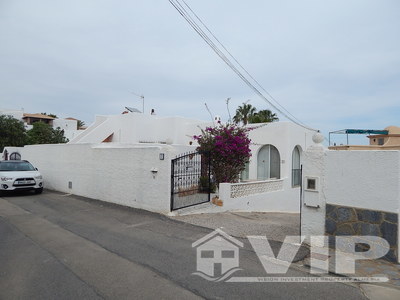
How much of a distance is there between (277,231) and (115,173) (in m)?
6.72

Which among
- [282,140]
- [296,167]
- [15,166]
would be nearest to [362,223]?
[282,140]

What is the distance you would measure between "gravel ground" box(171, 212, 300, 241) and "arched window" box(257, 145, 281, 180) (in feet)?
22.6

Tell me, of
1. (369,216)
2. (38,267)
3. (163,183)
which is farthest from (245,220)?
(38,267)

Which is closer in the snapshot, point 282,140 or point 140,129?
point 282,140

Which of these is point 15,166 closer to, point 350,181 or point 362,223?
point 350,181

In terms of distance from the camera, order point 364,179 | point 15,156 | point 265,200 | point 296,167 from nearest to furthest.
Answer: point 364,179, point 265,200, point 296,167, point 15,156

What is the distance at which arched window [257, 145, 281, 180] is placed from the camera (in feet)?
49.7

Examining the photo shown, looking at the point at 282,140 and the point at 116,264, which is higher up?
the point at 282,140

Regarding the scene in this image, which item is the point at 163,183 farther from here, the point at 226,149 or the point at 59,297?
the point at 59,297

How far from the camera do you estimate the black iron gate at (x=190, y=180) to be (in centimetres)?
913

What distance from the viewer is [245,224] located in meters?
7.62

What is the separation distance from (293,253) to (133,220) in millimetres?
4660

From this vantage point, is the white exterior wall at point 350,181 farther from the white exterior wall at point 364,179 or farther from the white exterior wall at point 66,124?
the white exterior wall at point 66,124

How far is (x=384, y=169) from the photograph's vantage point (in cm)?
488
